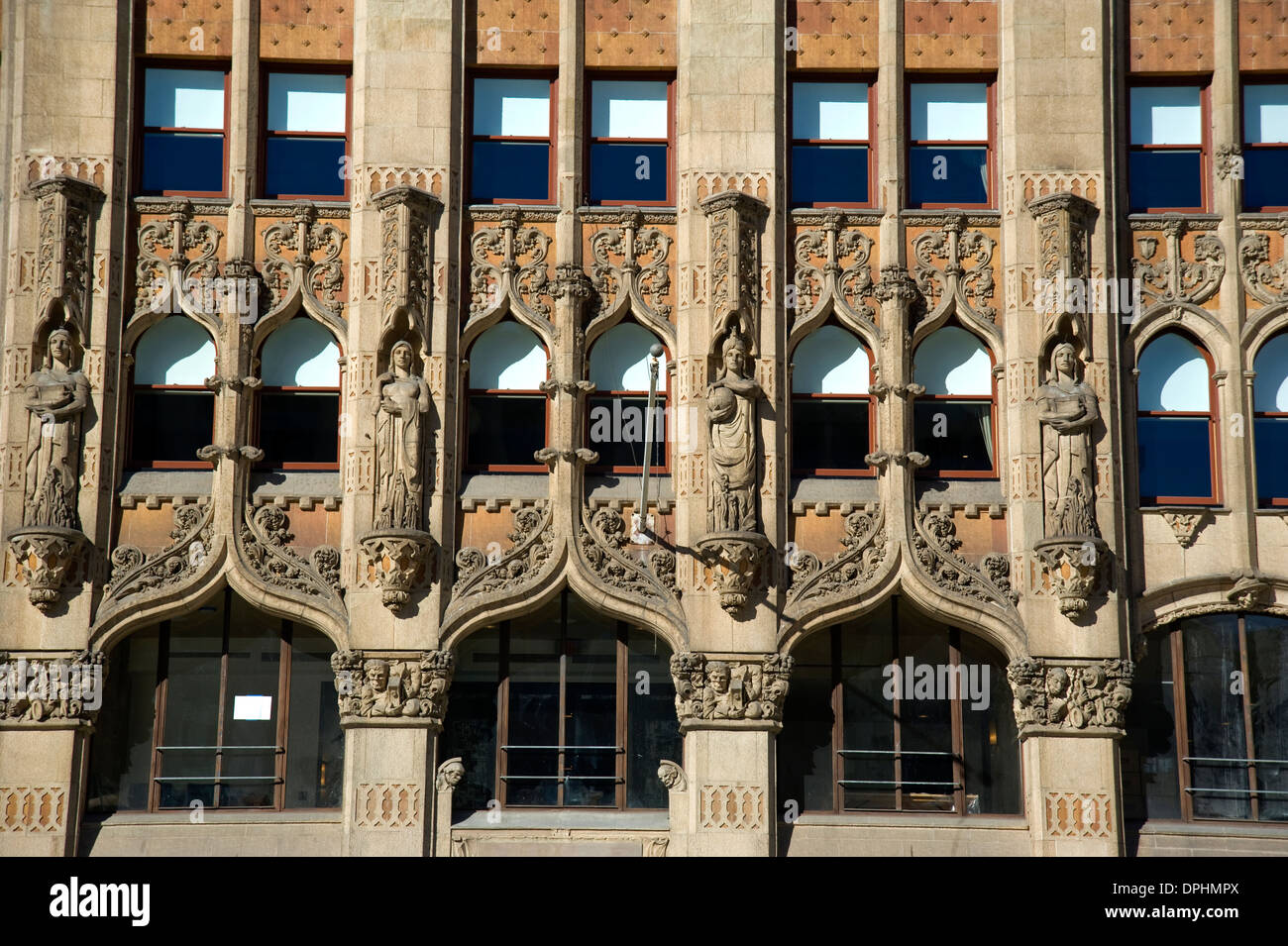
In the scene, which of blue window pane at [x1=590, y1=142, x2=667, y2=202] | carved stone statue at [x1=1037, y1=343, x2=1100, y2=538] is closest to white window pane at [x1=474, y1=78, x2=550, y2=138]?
blue window pane at [x1=590, y1=142, x2=667, y2=202]

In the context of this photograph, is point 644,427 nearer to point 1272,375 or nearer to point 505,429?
point 505,429

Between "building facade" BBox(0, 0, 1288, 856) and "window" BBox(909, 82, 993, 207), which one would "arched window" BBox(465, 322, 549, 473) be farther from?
"window" BBox(909, 82, 993, 207)

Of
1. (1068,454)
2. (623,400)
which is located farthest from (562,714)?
(1068,454)

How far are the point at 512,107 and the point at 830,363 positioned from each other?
250 inches

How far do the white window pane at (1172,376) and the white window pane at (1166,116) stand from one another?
3.21 metres

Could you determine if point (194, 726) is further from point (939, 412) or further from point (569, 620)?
point (939, 412)

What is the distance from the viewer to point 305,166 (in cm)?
3077

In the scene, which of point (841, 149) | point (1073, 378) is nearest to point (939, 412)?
point (1073, 378)

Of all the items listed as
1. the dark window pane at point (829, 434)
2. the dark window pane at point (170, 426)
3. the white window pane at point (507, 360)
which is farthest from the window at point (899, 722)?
the dark window pane at point (170, 426)

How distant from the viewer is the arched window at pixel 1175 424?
30.2 metres

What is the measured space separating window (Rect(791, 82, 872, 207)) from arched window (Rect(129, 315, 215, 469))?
9453 millimetres

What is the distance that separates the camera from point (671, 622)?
2898 cm

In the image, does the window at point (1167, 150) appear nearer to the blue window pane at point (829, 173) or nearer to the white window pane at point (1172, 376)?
the white window pane at point (1172, 376)

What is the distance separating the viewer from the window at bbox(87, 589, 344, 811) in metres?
28.9
